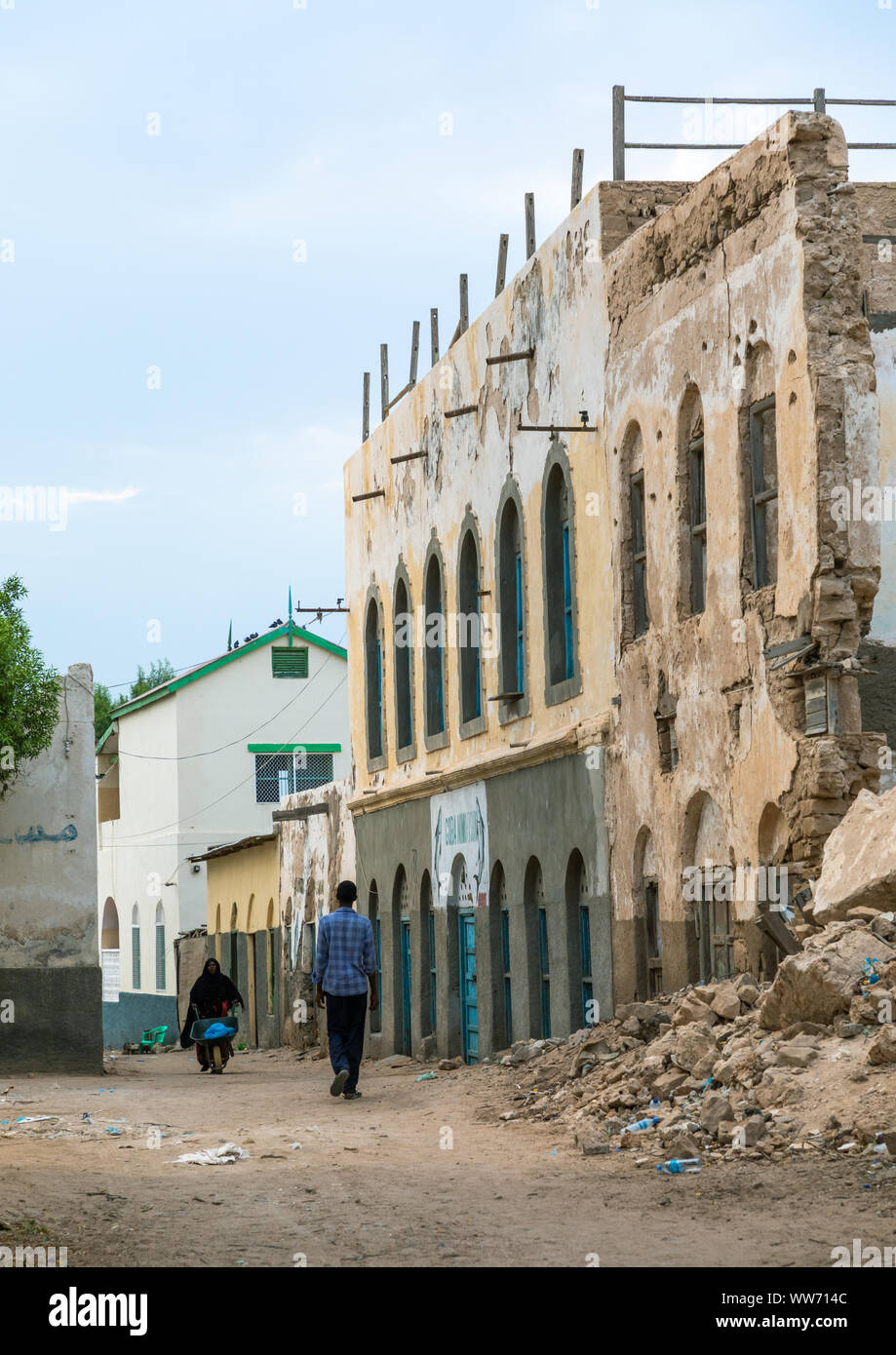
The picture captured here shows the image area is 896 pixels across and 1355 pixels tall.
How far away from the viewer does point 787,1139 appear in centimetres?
1016

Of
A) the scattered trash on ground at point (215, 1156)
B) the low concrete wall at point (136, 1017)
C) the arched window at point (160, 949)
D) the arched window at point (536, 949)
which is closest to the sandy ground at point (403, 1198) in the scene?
the scattered trash on ground at point (215, 1156)

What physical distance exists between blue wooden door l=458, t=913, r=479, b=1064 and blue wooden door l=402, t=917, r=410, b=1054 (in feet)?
8.88

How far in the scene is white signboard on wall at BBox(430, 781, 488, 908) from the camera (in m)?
21.7

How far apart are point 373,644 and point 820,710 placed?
1528 cm

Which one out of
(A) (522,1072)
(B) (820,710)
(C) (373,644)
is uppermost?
(C) (373,644)

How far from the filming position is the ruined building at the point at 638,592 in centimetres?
1305

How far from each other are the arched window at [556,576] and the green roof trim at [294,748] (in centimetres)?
2600

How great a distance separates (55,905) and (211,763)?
22.9m

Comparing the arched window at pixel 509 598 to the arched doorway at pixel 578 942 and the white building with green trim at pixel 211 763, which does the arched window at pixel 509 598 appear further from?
the white building with green trim at pixel 211 763

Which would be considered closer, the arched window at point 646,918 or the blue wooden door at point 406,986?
the arched window at point 646,918

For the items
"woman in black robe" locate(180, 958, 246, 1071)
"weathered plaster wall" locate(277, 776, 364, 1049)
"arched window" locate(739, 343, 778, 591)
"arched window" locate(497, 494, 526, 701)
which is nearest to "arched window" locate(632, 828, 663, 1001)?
"arched window" locate(739, 343, 778, 591)

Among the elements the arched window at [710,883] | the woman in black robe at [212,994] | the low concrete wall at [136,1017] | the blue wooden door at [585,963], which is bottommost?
the low concrete wall at [136,1017]
